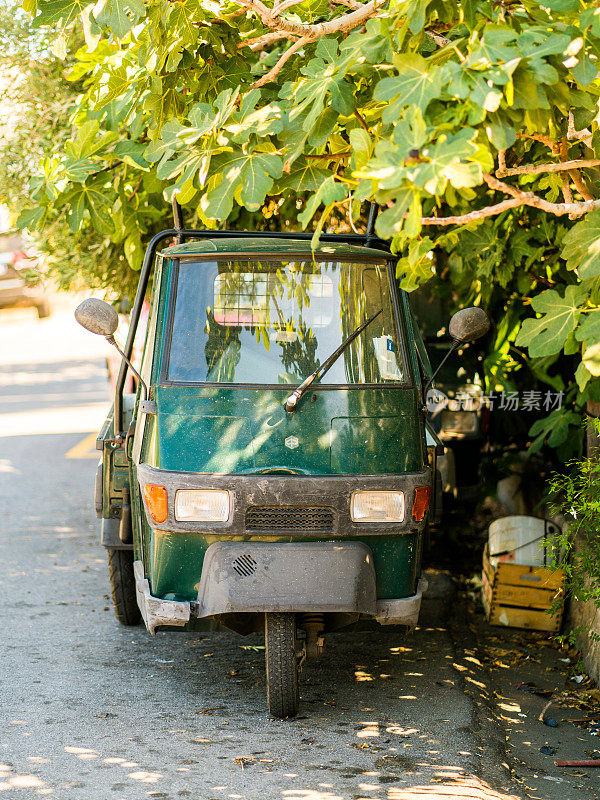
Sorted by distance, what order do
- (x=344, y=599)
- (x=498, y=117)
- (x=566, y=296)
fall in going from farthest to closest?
(x=344, y=599), (x=566, y=296), (x=498, y=117)

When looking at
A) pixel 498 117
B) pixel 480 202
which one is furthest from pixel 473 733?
pixel 480 202

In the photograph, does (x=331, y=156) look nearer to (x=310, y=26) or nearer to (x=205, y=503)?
(x=310, y=26)

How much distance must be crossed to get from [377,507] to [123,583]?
2.11 metres

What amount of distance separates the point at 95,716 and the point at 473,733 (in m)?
1.80

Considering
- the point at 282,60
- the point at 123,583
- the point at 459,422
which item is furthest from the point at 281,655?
the point at 459,422

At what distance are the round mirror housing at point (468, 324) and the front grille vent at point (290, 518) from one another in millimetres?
1161

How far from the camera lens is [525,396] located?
722 cm

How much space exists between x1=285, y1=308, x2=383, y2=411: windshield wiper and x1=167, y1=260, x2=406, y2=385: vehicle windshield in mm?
31

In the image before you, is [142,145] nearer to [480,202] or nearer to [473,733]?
[480,202]

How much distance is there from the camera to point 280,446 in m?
4.49

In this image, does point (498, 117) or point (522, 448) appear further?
point (522, 448)

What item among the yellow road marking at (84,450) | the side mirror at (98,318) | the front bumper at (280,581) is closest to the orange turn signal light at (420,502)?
the front bumper at (280,581)

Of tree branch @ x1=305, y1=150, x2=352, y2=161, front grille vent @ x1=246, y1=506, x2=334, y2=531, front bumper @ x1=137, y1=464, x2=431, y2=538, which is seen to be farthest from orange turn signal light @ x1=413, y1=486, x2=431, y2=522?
tree branch @ x1=305, y1=150, x2=352, y2=161

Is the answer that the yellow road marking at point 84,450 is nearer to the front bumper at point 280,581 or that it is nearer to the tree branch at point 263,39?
the tree branch at point 263,39
